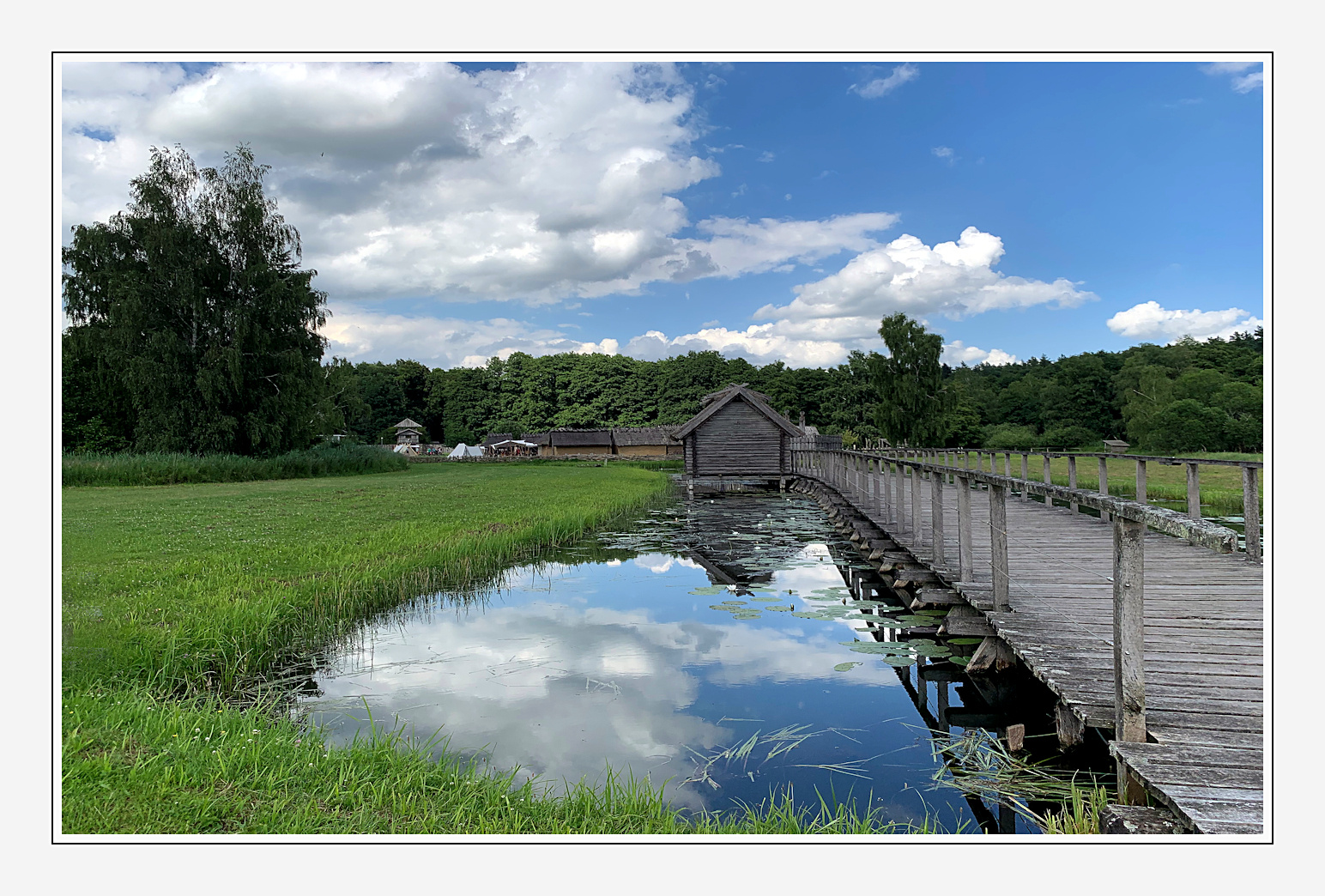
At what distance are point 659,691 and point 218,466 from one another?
2747 centimetres

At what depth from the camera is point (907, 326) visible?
48125mm

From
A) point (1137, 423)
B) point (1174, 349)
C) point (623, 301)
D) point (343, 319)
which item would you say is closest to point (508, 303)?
point (623, 301)

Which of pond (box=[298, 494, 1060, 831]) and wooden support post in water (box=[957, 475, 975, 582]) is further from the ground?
wooden support post in water (box=[957, 475, 975, 582])

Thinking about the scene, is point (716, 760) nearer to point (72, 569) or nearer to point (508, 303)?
point (72, 569)

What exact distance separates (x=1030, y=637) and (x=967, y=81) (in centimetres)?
426

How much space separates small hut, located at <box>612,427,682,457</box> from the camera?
69.1 meters

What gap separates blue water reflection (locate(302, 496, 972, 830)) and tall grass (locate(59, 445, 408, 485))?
53.7 feet

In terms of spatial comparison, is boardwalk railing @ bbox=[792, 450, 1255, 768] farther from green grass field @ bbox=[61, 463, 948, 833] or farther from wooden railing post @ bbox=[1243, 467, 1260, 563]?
green grass field @ bbox=[61, 463, 948, 833]

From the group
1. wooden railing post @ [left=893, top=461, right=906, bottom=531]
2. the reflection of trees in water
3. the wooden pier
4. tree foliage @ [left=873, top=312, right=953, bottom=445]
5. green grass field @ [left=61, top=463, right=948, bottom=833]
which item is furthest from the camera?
tree foliage @ [left=873, top=312, right=953, bottom=445]

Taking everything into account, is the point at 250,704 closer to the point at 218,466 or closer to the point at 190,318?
the point at 218,466

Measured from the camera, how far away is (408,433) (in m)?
82.1

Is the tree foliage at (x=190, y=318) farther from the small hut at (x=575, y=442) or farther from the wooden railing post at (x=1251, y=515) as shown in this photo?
the small hut at (x=575, y=442)

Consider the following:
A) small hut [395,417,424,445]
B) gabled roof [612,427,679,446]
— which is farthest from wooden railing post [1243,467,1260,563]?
small hut [395,417,424,445]

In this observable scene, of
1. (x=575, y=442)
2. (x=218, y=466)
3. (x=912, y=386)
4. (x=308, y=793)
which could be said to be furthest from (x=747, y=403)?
(x=575, y=442)
